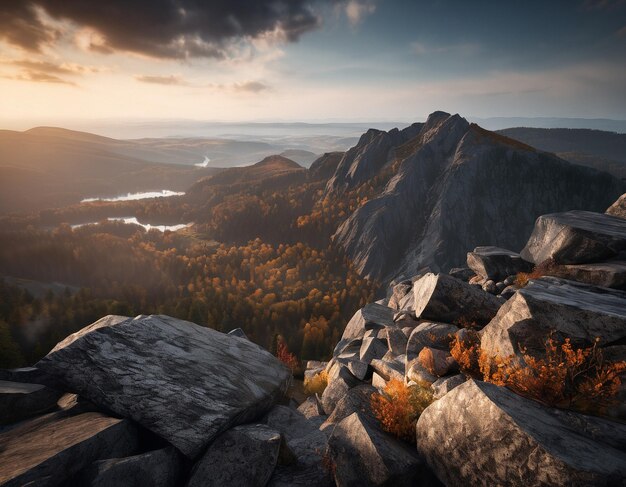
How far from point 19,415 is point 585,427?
1902cm

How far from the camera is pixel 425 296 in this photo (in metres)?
20.5

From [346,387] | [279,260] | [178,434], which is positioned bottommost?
[279,260]

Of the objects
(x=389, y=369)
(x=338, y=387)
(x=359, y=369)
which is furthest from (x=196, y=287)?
(x=389, y=369)

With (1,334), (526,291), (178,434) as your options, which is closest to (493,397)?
→ (526,291)

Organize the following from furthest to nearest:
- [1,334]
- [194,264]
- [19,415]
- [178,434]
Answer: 1. [194,264]
2. [1,334]
3. [19,415]
4. [178,434]

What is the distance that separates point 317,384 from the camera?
29312 millimetres

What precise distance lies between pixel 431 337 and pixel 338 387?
7197mm

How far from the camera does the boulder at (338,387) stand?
20453 millimetres

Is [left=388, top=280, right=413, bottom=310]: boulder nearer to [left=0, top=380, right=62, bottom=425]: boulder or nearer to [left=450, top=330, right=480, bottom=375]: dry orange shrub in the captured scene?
[left=450, top=330, right=480, bottom=375]: dry orange shrub

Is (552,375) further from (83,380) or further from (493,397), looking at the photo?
(83,380)

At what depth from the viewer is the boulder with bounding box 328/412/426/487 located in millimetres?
10086

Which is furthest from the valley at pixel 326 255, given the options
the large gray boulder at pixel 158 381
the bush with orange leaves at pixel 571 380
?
the bush with orange leaves at pixel 571 380

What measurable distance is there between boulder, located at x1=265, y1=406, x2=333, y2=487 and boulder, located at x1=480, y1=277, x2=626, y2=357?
806 cm

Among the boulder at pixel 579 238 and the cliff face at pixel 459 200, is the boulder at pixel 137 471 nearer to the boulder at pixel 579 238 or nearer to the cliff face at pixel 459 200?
the boulder at pixel 579 238
